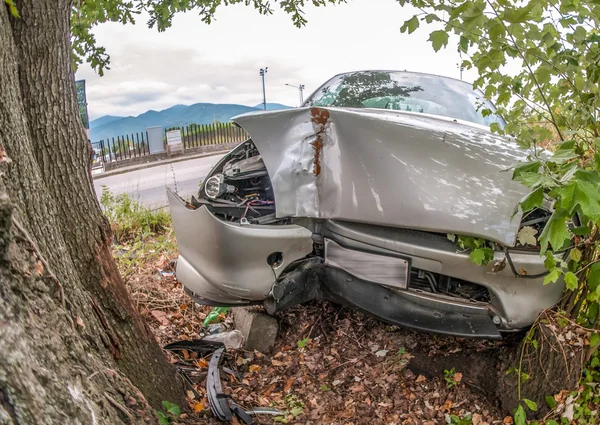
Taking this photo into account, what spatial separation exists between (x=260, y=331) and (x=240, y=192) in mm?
1008

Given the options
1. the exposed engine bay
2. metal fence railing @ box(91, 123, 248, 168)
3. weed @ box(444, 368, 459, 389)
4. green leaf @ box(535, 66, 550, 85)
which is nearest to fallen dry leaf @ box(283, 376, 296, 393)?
weed @ box(444, 368, 459, 389)

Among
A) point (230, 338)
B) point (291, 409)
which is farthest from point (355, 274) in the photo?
point (230, 338)

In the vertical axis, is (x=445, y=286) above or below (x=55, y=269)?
below

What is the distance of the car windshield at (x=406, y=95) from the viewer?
11.9 ft

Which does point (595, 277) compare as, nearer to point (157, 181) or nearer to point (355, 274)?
point (355, 274)

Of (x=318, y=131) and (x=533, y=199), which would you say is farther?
(x=318, y=131)

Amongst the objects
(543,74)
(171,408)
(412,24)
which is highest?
(412,24)

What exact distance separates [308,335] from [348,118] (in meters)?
1.56

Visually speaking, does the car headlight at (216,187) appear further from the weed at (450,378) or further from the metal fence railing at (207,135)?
the metal fence railing at (207,135)

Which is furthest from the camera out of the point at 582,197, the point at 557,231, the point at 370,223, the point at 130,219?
the point at 130,219

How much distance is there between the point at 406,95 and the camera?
3.75 metres

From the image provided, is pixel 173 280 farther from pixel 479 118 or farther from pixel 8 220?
pixel 8 220

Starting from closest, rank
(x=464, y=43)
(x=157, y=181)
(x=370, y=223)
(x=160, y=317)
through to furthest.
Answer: (x=464, y=43), (x=370, y=223), (x=160, y=317), (x=157, y=181)

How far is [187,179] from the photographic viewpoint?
11547mm
